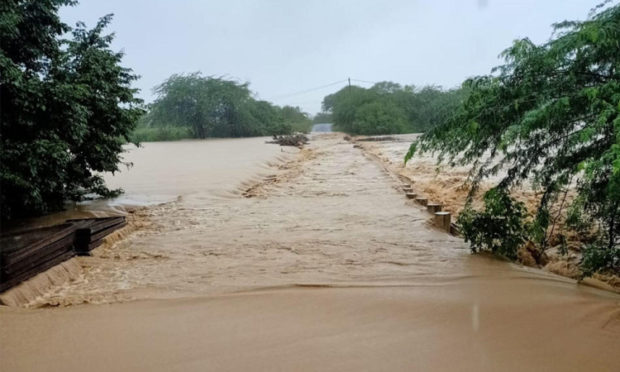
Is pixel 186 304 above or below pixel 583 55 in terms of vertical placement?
below

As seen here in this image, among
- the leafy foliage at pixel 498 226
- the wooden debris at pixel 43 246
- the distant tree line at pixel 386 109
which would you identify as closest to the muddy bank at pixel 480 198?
the leafy foliage at pixel 498 226

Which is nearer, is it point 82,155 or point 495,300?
point 495,300

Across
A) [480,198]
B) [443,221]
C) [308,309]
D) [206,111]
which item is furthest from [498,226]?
[206,111]

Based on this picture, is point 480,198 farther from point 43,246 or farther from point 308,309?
point 43,246

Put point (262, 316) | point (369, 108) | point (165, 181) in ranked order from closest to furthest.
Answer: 1. point (262, 316)
2. point (165, 181)
3. point (369, 108)

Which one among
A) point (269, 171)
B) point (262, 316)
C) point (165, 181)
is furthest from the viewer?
point (269, 171)

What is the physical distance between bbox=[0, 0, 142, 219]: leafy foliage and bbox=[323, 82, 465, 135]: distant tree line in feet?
116

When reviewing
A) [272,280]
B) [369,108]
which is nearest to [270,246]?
[272,280]

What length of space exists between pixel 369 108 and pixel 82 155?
38689 millimetres

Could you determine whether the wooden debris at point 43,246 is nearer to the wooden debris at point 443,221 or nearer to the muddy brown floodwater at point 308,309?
the muddy brown floodwater at point 308,309

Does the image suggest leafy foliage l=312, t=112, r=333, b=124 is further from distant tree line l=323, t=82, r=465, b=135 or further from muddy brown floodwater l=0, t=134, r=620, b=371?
muddy brown floodwater l=0, t=134, r=620, b=371

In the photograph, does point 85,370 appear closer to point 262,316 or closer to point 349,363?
point 262,316

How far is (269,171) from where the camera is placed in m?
16.6

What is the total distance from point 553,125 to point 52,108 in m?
6.78
